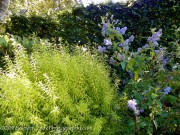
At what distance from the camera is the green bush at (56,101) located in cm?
217

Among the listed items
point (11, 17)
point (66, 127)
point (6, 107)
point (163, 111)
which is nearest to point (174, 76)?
point (163, 111)

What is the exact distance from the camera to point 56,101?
Answer: 2301 millimetres

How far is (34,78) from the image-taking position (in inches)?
100.0

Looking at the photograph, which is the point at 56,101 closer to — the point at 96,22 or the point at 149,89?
the point at 149,89

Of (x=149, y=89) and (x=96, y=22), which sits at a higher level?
(x=96, y=22)

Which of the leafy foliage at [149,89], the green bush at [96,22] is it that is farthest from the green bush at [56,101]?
the green bush at [96,22]

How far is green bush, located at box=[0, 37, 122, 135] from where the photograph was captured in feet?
7.12

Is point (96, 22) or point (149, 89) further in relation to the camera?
point (96, 22)

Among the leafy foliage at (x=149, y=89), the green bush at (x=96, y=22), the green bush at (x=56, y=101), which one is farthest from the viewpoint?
the green bush at (x=96, y=22)

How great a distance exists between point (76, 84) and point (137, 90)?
24.7 inches

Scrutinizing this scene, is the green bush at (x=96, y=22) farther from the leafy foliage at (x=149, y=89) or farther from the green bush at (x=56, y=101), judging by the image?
the green bush at (x=56, y=101)

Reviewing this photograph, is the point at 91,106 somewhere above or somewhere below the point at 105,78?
below

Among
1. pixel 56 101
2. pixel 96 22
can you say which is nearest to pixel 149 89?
pixel 56 101

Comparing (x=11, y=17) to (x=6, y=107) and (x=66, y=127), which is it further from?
(x=66, y=127)
